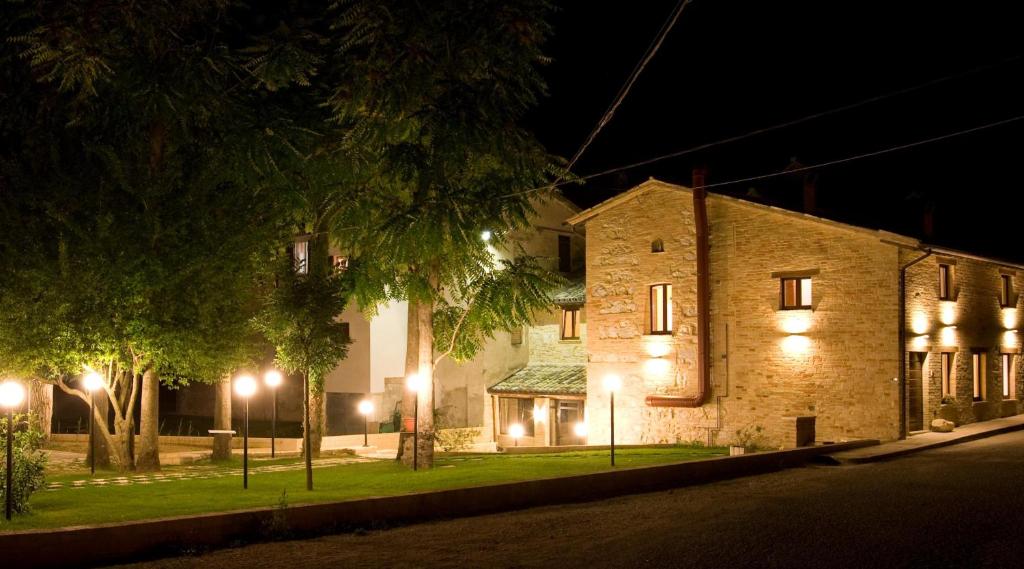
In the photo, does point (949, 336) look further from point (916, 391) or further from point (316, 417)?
point (316, 417)

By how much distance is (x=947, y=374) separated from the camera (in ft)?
87.4

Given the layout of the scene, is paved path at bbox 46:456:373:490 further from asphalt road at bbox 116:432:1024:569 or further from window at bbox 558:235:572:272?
window at bbox 558:235:572:272

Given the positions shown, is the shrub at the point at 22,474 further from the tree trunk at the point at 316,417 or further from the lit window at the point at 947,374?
the lit window at the point at 947,374

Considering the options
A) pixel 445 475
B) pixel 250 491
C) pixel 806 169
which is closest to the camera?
pixel 250 491

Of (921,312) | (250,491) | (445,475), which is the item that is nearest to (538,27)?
(445,475)

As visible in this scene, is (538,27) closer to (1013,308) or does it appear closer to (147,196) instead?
(147,196)

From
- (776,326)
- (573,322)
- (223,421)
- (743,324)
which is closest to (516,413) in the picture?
(573,322)

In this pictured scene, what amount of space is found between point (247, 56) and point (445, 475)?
955 centimetres

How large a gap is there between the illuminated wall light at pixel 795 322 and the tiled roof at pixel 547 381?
792 centimetres

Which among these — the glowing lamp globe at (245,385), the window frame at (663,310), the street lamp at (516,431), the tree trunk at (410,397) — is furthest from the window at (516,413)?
the glowing lamp globe at (245,385)

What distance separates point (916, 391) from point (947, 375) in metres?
2.70

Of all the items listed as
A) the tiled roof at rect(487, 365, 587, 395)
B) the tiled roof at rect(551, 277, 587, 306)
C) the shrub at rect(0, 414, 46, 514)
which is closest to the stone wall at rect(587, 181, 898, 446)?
the tiled roof at rect(487, 365, 587, 395)

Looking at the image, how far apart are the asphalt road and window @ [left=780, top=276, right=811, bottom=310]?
10.3 meters

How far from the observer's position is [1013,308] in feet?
99.8
